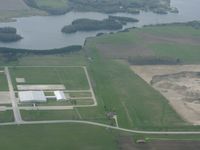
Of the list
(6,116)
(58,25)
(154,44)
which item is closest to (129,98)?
(6,116)

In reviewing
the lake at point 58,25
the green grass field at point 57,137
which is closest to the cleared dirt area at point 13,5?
the lake at point 58,25

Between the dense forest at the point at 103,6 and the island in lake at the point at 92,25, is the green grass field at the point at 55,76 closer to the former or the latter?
the island in lake at the point at 92,25

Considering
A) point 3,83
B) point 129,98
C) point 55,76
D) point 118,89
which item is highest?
point 55,76

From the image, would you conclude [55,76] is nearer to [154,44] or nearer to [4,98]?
[4,98]

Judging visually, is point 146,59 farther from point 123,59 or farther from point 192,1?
point 192,1

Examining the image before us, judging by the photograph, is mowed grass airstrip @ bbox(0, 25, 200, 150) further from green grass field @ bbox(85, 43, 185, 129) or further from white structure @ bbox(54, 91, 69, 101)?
white structure @ bbox(54, 91, 69, 101)

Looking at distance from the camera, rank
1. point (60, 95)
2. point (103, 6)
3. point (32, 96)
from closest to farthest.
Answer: point (32, 96)
point (60, 95)
point (103, 6)

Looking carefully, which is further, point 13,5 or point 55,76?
point 13,5

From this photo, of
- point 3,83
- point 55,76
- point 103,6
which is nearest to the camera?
point 3,83
